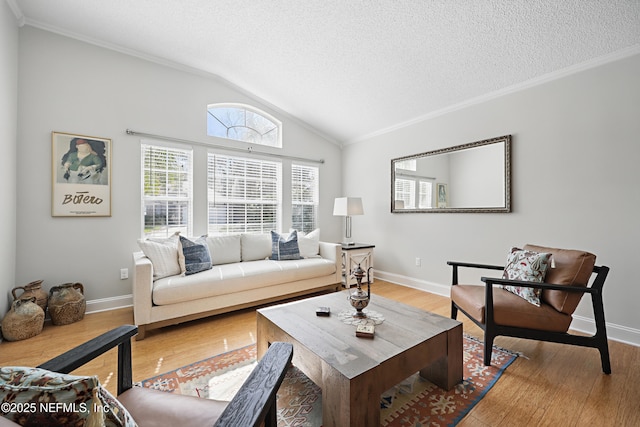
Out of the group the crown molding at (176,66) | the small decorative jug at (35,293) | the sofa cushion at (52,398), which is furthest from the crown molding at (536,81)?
the small decorative jug at (35,293)

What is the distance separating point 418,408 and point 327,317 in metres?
0.73

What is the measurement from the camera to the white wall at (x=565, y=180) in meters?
2.31

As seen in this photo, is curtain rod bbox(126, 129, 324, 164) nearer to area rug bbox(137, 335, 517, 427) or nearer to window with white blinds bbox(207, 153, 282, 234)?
window with white blinds bbox(207, 153, 282, 234)

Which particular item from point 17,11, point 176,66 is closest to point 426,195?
point 176,66

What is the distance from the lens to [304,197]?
4.73 metres

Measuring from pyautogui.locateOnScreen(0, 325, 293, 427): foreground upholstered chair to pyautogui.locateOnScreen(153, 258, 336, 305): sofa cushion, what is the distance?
1417 mm

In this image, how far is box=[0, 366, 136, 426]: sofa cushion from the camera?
0.48 m

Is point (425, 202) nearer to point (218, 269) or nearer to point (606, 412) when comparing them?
point (606, 412)

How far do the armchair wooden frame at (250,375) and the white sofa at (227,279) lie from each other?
55.6 inches

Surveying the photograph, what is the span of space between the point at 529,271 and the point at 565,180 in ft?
4.02

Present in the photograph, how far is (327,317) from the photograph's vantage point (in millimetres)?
1867

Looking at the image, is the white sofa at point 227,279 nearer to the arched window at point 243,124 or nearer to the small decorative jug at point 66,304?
the small decorative jug at point 66,304

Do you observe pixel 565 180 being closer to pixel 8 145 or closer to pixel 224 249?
pixel 224 249

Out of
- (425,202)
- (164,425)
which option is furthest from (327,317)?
(425,202)
